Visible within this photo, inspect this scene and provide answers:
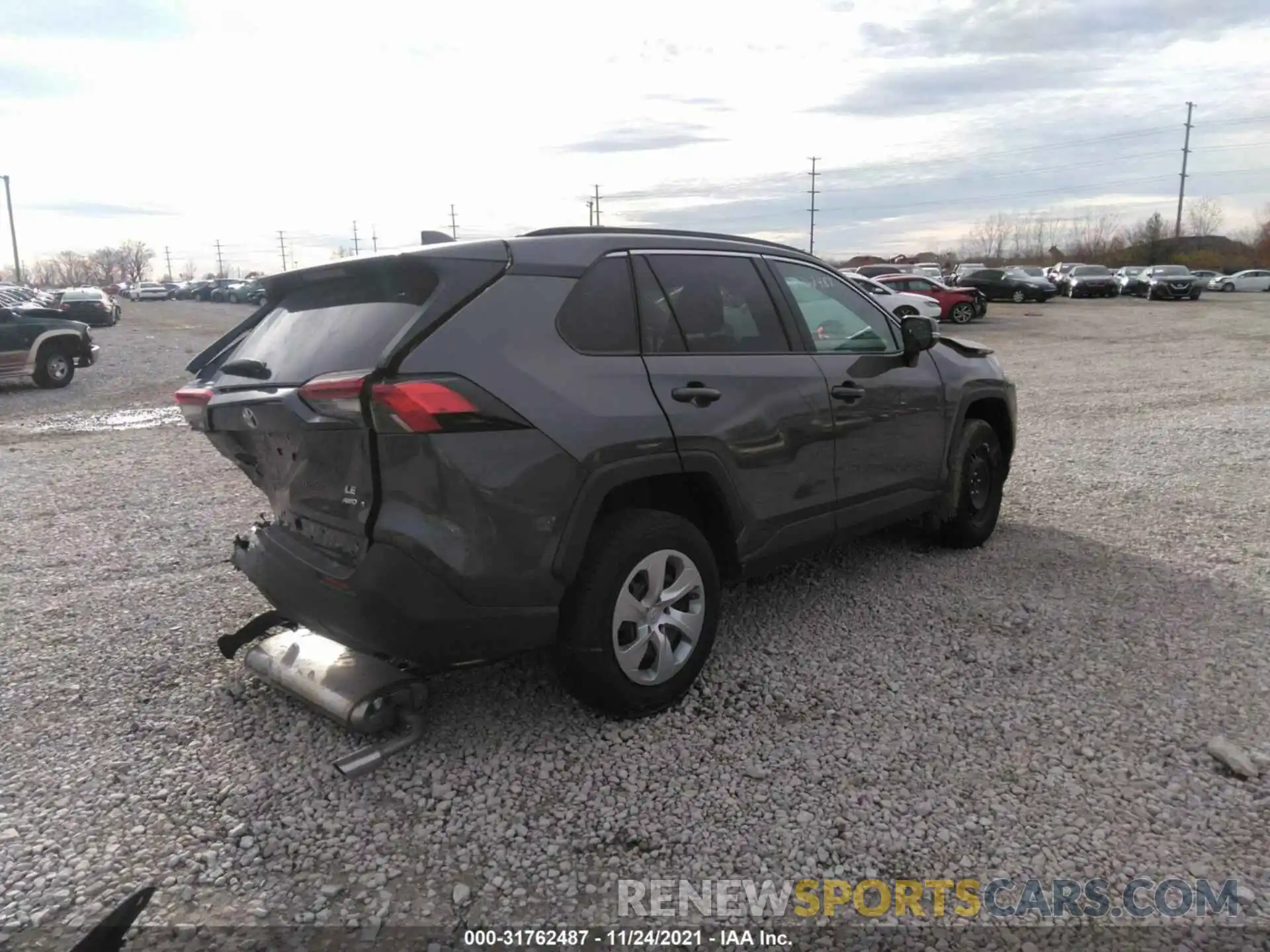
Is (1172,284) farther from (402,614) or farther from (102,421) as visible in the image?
(402,614)

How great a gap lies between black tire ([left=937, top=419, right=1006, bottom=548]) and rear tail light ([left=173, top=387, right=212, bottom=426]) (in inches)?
153

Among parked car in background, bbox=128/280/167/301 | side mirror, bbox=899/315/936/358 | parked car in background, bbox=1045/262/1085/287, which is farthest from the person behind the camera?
parked car in background, bbox=128/280/167/301

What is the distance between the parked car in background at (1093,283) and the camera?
40.8m

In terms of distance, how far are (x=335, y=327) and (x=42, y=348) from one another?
15.0m

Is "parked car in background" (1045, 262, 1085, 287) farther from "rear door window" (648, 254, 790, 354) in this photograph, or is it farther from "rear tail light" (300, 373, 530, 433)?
"rear tail light" (300, 373, 530, 433)

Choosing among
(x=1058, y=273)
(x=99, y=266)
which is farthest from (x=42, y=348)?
(x=99, y=266)

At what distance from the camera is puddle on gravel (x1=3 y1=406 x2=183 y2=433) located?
36.1 ft

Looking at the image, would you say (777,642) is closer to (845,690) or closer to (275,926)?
(845,690)

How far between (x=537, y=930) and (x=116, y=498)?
608 cm

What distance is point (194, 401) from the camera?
3473 mm

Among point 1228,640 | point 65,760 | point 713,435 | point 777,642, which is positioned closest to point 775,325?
point 713,435

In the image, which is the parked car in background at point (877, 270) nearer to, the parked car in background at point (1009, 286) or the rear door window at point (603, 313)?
the parked car in background at point (1009, 286)

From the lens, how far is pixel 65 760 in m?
3.26

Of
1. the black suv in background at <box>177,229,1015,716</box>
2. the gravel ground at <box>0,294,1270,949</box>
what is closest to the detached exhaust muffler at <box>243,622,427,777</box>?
the gravel ground at <box>0,294,1270,949</box>
